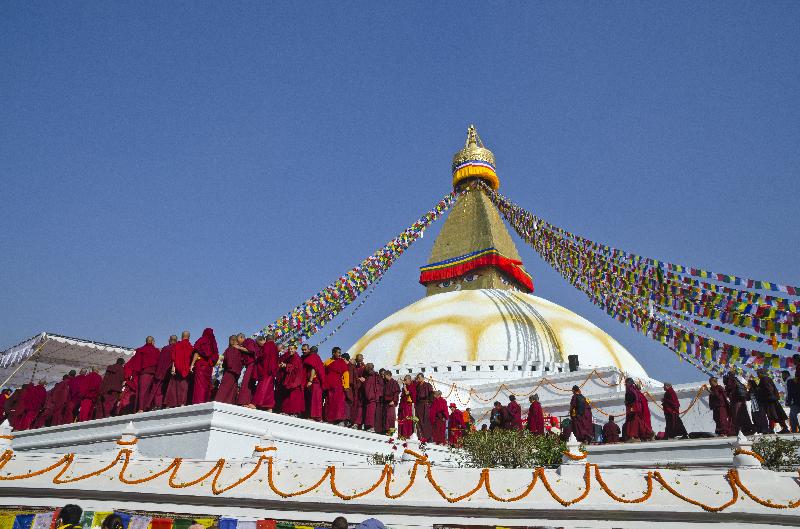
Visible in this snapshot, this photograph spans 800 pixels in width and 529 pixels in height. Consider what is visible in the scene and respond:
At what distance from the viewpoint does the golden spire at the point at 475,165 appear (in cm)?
2848

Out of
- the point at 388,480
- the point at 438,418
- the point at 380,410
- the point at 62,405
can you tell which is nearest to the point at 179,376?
→ the point at 380,410

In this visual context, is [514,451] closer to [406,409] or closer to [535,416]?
[406,409]

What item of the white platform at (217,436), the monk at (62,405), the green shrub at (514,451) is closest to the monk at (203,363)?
the white platform at (217,436)

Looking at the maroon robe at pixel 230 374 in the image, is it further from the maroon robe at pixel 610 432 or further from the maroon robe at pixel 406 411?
the maroon robe at pixel 610 432

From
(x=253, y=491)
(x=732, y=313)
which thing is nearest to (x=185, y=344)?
(x=253, y=491)

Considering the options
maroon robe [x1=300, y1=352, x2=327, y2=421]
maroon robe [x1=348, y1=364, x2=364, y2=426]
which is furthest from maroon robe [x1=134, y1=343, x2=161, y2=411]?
maroon robe [x1=348, y1=364, x2=364, y2=426]

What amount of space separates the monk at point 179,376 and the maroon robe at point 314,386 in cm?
155

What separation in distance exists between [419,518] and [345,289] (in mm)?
13080

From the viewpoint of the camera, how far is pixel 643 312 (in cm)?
1412

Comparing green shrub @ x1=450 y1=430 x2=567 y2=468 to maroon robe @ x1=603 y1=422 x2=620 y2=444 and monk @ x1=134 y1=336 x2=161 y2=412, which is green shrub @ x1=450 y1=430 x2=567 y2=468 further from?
monk @ x1=134 y1=336 x2=161 y2=412

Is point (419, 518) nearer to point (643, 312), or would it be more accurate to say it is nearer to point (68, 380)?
point (68, 380)

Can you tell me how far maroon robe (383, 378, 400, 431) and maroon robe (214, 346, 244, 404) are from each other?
276 cm

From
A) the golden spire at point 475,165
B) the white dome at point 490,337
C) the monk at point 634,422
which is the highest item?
the golden spire at point 475,165

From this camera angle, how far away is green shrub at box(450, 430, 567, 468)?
7160 mm
